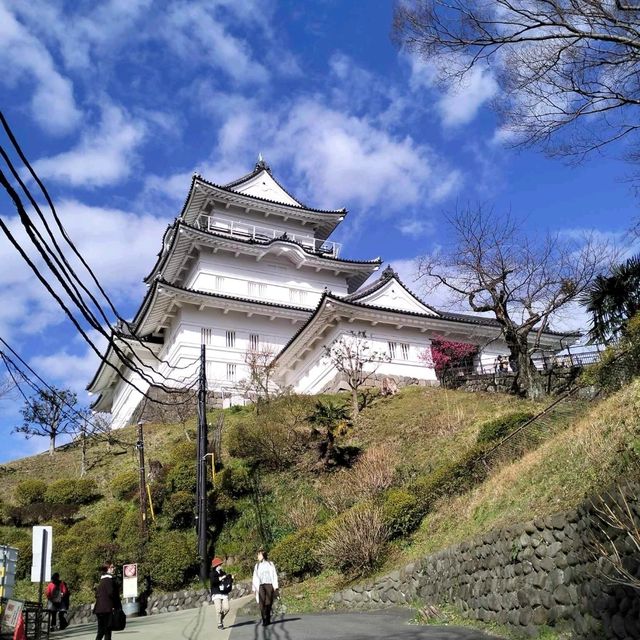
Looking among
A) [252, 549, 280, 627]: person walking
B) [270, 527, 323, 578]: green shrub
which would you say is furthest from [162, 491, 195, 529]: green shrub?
[252, 549, 280, 627]: person walking

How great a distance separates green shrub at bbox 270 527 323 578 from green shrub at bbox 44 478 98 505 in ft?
38.8

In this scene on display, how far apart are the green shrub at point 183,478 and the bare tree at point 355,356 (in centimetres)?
898

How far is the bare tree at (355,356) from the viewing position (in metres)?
28.4

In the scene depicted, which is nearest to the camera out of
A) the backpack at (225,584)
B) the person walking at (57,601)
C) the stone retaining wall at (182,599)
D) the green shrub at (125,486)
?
the backpack at (225,584)

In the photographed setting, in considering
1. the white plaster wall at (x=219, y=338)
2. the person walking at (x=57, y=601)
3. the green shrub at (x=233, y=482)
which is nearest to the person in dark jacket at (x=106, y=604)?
the person walking at (x=57, y=601)

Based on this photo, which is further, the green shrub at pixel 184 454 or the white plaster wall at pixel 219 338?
the white plaster wall at pixel 219 338

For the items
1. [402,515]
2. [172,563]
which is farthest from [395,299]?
[402,515]

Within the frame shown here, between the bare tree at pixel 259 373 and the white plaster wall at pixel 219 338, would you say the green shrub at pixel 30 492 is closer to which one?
the white plaster wall at pixel 219 338

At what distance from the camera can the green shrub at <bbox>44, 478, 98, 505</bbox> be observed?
23.8 meters

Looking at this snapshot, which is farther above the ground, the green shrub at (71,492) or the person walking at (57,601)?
the green shrub at (71,492)

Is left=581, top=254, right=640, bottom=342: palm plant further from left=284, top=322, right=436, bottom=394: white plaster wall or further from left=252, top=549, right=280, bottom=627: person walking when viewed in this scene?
left=284, top=322, right=436, bottom=394: white plaster wall

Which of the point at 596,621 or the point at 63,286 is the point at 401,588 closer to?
the point at 596,621

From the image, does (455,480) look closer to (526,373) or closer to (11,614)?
(11,614)

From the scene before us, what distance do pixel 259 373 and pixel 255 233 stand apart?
13.9m
